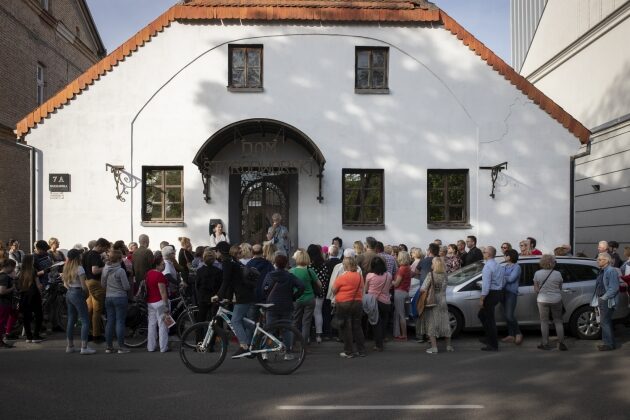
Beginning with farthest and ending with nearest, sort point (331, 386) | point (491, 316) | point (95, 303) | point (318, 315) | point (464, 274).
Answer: point (464, 274) → point (318, 315) → point (95, 303) → point (491, 316) → point (331, 386)

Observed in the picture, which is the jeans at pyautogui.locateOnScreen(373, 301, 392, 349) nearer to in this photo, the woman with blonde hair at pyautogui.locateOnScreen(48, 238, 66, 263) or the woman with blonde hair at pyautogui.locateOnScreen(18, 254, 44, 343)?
the woman with blonde hair at pyautogui.locateOnScreen(18, 254, 44, 343)

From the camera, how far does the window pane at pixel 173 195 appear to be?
684 inches

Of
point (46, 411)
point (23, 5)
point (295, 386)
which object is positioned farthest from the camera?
point (23, 5)

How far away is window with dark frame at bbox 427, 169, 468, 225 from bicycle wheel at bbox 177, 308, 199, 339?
26.2 ft

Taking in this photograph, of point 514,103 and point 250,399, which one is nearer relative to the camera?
point 250,399

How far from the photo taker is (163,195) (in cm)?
1739

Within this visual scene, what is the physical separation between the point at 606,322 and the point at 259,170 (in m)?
9.57

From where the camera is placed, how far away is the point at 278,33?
1748cm

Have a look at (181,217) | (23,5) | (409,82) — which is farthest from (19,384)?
(23,5)

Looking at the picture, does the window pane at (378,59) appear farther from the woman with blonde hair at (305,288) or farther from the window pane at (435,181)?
the woman with blonde hair at (305,288)

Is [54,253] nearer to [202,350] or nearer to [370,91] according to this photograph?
[202,350]

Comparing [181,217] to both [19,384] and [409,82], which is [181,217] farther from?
[19,384]

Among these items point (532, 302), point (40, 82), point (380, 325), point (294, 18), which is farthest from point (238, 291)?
point (40, 82)

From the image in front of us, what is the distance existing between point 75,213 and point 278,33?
7.41m
